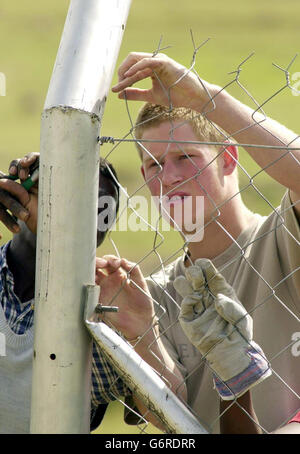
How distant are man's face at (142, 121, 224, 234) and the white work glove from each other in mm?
459

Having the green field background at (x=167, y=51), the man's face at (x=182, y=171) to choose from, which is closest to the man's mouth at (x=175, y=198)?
the man's face at (x=182, y=171)

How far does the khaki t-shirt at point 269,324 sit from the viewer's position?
1.37 metres

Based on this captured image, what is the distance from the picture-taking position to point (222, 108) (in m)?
1.23

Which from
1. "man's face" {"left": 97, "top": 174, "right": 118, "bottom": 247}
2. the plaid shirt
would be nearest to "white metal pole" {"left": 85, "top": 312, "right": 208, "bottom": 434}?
the plaid shirt

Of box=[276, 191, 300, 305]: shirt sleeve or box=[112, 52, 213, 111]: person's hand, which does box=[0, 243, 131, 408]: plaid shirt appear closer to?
box=[276, 191, 300, 305]: shirt sleeve

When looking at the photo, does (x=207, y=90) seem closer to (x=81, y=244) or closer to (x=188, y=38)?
(x=81, y=244)

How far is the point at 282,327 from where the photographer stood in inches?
56.1

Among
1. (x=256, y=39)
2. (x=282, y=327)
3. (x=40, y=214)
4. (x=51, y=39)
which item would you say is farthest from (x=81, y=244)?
(x=256, y=39)

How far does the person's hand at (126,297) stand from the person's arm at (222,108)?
0.25 meters

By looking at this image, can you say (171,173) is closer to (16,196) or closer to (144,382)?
(16,196)

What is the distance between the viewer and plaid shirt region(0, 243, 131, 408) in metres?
1.48

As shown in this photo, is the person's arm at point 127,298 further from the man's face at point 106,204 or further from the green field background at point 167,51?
the green field background at point 167,51

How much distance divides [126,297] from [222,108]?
32cm

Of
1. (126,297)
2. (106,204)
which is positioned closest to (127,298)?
(126,297)
